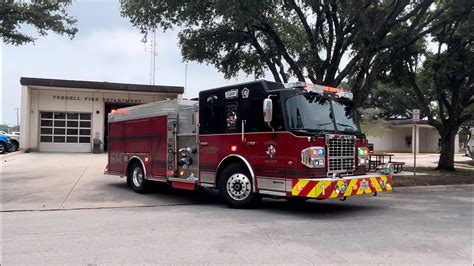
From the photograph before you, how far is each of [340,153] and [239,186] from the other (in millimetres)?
2199

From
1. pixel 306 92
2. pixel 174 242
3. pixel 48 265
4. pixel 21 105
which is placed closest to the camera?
pixel 48 265

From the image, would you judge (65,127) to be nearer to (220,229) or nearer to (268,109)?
(268,109)

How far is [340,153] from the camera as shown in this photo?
914cm

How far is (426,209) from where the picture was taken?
10047 millimetres

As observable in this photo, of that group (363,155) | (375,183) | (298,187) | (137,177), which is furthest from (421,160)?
(298,187)

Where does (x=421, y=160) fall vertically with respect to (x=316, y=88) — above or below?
below

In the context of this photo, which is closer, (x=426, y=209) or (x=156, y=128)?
(x=426, y=209)

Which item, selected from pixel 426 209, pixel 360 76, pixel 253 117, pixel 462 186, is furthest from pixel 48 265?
Answer: pixel 462 186

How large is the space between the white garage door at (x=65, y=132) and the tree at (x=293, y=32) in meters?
17.4

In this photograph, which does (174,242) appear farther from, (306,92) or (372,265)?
(306,92)

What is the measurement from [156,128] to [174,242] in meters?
5.63

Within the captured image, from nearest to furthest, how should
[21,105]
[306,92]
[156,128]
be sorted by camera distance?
[306,92] < [156,128] < [21,105]

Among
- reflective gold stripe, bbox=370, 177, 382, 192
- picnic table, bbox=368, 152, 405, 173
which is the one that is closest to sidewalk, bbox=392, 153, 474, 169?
picnic table, bbox=368, 152, 405, 173

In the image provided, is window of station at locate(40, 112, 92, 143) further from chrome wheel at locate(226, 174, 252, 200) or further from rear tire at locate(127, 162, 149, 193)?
chrome wheel at locate(226, 174, 252, 200)
